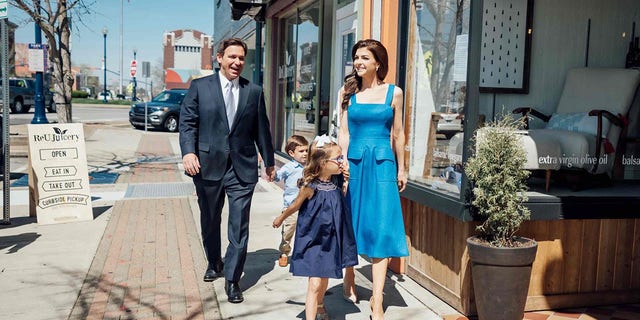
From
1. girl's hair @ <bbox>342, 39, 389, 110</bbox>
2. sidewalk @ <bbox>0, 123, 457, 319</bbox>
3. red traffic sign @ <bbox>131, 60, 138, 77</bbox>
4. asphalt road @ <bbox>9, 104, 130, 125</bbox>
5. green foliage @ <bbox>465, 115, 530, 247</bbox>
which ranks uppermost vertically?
red traffic sign @ <bbox>131, 60, 138, 77</bbox>

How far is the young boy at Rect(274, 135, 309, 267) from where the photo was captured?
16.0 feet

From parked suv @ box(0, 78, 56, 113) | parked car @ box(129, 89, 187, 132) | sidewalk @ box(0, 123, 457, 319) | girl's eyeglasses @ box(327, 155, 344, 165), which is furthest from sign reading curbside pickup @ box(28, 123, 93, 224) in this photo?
parked suv @ box(0, 78, 56, 113)

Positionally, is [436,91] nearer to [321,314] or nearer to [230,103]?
[230,103]

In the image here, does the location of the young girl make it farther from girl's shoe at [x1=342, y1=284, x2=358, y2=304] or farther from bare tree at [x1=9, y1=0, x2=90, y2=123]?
bare tree at [x1=9, y1=0, x2=90, y2=123]

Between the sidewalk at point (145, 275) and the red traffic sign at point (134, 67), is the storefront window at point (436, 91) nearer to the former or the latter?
the sidewalk at point (145, 275)

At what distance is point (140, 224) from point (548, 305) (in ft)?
15.2

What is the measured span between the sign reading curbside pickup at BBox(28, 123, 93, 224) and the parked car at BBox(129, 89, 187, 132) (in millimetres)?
16022

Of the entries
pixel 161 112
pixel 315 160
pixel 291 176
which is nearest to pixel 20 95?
pixel 161 112

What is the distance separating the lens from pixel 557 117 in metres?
6.45

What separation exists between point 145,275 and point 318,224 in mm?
2051

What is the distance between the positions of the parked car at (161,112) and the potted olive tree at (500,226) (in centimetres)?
2044

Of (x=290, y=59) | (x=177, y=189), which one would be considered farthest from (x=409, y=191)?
(x=290, y=59)

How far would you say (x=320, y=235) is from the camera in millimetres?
3717

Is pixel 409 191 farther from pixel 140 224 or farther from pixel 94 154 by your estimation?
pixel 94 154
